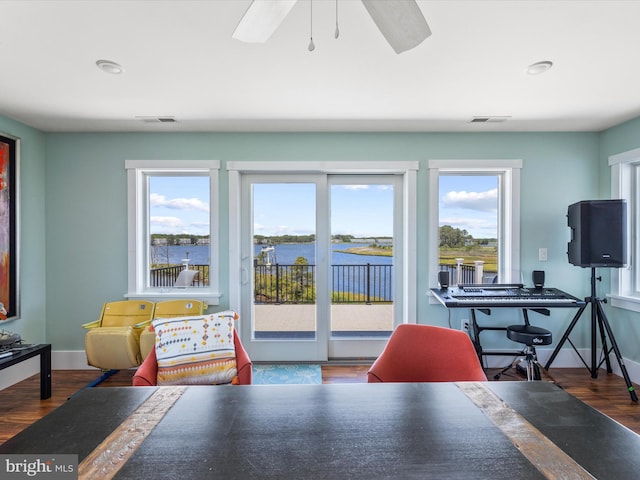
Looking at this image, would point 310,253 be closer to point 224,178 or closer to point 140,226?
point 224,178

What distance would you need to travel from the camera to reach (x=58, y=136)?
11.2 feet

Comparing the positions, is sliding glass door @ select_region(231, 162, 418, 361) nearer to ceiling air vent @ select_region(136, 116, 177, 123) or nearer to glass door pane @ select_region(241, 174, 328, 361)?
glass door pane @ select_region(241, 174, 328, 361)

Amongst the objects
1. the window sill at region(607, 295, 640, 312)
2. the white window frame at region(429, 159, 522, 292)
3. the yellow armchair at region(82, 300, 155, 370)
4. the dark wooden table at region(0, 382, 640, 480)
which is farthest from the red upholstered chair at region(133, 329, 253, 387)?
the window sill at region(607, 295, 640, 312)

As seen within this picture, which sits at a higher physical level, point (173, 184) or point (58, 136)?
point (58, 136)

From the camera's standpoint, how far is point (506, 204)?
3.52m

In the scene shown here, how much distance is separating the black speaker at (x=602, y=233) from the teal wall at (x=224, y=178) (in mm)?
491

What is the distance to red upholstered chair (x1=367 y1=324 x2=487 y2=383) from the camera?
176cm

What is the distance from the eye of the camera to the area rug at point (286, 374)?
3080 millimetres

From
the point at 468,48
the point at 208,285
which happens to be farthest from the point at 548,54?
the point at 208,285

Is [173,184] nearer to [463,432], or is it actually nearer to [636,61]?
[463,432]

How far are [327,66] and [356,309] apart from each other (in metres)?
2.53

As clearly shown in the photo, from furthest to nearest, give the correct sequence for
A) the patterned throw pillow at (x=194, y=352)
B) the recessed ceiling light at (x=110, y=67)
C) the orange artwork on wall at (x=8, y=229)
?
the orange artwork on wall at (x=8, y=229), the recessed ceiling light at (x=110, y=67), the patterned throw pillow at (x=194, y=352)

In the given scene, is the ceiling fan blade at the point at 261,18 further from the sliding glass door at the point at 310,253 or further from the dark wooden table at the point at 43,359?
the dark wooden table at the point at 43,359

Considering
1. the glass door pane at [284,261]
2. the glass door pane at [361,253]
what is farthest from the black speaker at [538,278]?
the glass door pane at [284,261]
